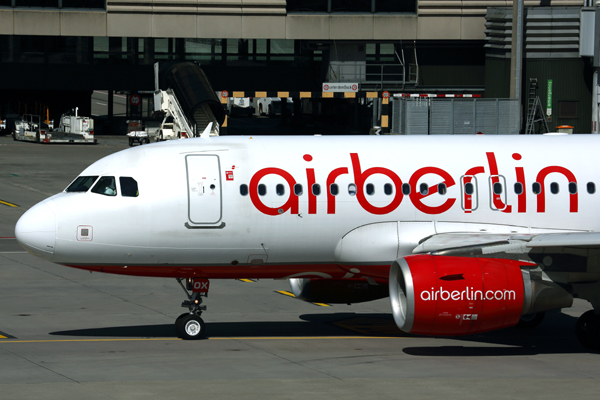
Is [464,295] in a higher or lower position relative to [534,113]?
lower

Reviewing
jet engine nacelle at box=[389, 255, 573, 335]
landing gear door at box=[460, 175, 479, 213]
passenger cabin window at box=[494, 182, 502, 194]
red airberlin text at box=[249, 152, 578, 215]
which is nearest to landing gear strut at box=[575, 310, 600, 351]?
jet engine nacelle at box=[389, 255, 573, 335]

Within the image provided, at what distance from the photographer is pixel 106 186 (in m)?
19.4

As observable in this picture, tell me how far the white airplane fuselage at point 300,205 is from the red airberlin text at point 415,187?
22mm

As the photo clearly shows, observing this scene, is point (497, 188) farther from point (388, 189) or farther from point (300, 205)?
point (300, 205)

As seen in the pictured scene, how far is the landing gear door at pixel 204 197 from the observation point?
19422 millimetres

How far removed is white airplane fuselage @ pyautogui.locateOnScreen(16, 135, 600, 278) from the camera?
19.2m

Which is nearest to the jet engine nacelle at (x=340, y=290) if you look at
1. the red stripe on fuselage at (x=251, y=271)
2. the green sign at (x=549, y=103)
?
the red stripe on fuselage at (x=251, y=271)

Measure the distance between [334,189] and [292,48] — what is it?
62.4m

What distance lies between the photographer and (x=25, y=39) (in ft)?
261

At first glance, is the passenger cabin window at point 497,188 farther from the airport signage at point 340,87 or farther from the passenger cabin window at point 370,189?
the airport signage at point 340,87

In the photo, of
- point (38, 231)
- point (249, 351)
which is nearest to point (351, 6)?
point (249, 351)

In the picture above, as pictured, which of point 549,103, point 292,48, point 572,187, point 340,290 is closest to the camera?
point 572,187

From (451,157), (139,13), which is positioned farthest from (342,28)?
(451,157)

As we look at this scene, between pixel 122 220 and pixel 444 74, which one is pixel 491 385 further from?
pixel 444 74
